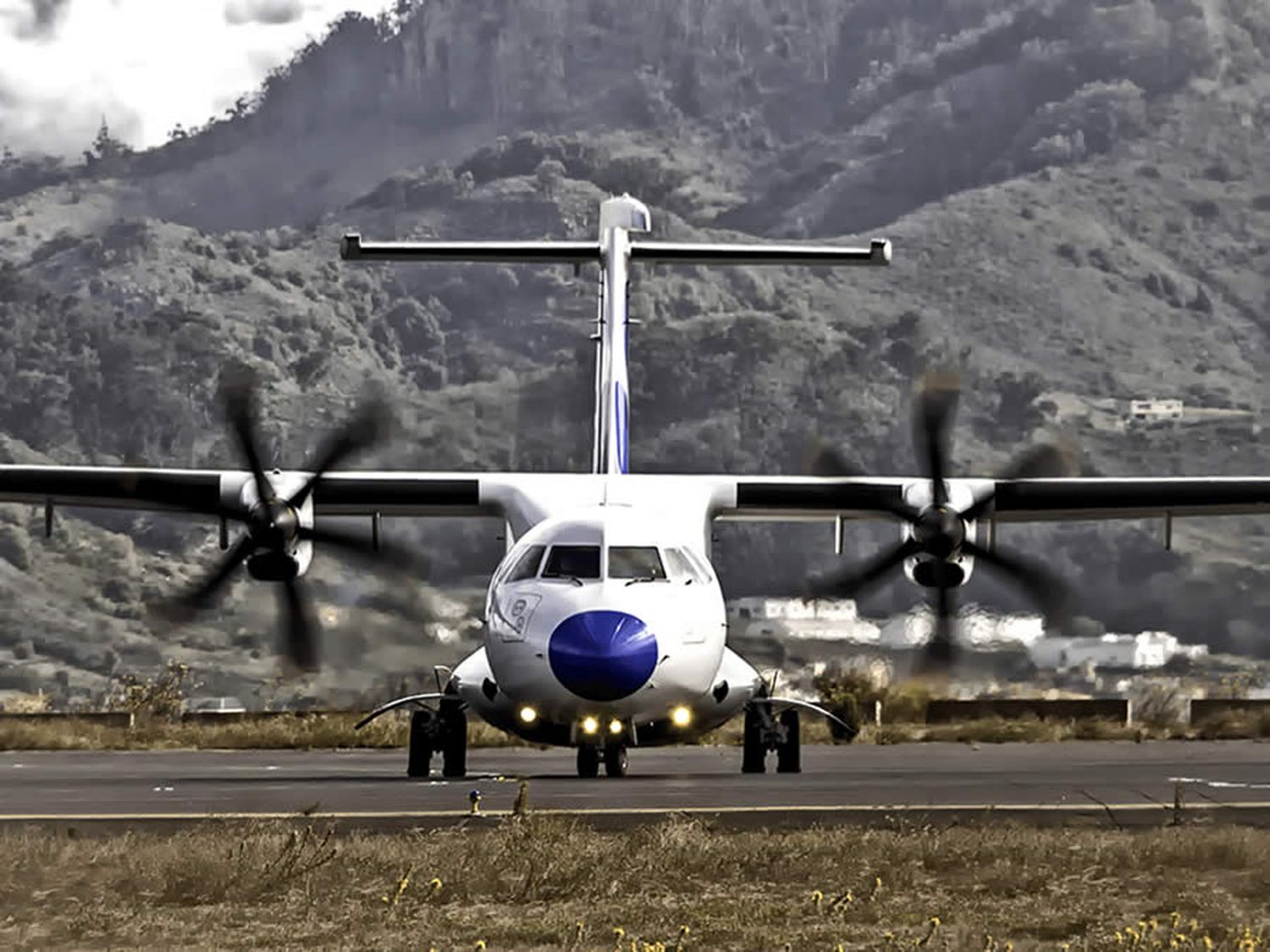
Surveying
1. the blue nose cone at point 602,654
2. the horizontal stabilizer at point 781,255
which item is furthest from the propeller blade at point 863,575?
the blue nose cone at point 602,654

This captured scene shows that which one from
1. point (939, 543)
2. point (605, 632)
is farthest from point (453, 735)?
point (939, 543)

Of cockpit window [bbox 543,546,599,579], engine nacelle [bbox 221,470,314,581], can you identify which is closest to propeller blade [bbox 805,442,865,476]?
cockpit window [bbox 543,546,599,579]

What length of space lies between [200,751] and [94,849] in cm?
2541

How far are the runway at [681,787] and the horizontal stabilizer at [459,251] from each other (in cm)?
716

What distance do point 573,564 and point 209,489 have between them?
754 centimetres

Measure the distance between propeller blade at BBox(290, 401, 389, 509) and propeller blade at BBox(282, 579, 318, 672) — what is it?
3.90ft

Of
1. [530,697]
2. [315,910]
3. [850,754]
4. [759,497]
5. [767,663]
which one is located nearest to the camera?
[315,910]

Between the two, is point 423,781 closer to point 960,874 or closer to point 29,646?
point 960,874

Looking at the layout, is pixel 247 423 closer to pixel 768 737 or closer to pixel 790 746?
pixel 768 737

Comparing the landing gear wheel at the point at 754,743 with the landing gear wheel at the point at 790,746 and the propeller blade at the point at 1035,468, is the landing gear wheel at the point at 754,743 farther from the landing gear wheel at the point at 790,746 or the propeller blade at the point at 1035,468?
the propeller blade at the point at 1035,468

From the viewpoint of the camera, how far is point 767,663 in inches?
4033

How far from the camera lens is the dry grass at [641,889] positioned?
14844 mm

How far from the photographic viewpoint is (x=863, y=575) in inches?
1273

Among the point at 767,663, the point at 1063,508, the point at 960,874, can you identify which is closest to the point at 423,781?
the point at 1063,508
